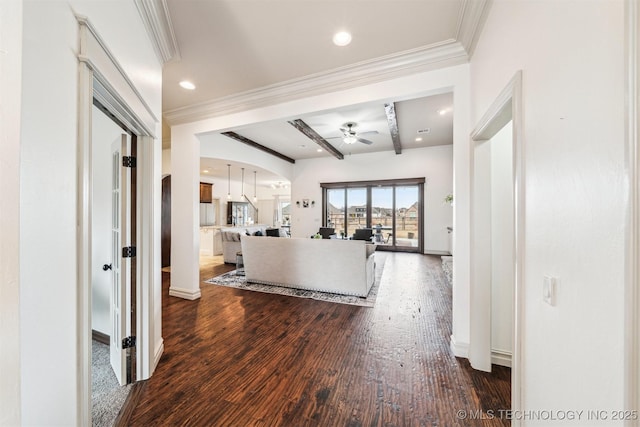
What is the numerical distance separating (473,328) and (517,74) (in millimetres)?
1904

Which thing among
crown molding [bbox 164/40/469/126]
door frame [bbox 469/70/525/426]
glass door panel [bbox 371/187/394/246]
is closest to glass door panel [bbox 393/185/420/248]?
glass door panel [bbox 371/187/394/246]

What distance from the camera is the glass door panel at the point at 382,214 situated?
805 cm

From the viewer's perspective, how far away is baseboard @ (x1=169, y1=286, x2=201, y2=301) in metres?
3.62

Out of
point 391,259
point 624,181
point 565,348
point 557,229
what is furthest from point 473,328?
point 391,259

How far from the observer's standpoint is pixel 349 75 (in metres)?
2.68

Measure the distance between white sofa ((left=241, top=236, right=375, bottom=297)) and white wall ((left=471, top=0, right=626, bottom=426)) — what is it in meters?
2.55

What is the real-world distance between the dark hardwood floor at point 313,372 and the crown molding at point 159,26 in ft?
8.98

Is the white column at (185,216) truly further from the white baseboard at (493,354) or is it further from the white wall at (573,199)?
the white wall at (573,199)

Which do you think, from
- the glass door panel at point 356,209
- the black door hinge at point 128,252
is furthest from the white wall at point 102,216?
the glass door panel at point 356,209

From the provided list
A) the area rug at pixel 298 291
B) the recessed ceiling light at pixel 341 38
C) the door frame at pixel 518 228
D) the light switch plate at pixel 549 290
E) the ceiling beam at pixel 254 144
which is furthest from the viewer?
the ceiling beam at pixel 254 144

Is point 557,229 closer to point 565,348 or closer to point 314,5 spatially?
point 565,348

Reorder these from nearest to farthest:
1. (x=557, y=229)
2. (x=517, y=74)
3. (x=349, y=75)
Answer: (x=557, y=229) → (x=517, y=74) → (x=349, y=75)

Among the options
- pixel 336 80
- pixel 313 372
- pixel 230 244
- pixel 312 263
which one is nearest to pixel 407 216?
pixel 312 263
